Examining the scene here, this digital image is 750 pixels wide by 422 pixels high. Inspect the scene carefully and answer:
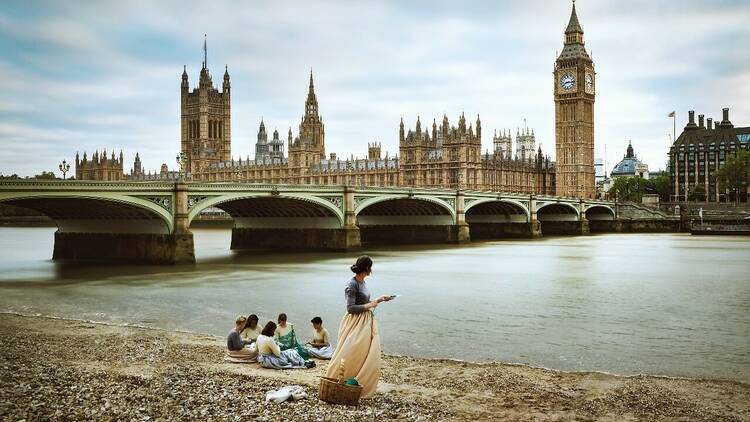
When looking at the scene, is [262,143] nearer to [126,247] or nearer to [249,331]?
[126,247]

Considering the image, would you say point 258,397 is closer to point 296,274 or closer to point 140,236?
point 296,274

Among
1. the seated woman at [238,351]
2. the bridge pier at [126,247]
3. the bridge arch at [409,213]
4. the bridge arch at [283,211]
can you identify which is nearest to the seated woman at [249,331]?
the seated woman at [238,351]

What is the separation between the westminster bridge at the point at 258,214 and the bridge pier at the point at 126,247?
0.05 metres

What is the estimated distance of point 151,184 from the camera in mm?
34000

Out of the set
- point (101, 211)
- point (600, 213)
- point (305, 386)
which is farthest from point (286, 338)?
point (600, 213)

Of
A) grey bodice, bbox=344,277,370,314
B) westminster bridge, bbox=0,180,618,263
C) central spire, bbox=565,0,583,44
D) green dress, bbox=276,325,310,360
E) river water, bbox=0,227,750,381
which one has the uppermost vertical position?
central spire, bbox=565,0,583,44

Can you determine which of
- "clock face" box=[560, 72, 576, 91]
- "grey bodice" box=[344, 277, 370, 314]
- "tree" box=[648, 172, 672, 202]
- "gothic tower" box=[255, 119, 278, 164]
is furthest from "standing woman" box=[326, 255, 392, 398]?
"gothic tower" box=[255, 119, 278, 164]

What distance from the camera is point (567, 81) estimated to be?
112750 mm

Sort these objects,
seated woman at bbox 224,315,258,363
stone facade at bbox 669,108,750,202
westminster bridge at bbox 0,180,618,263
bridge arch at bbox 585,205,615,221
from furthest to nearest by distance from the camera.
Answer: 1. stone facade at bbox 669,108,750,202
2. bridge arch at bbox 585,205,615,221
3. westminster bridge at bbox 0,180,618,263
4. seated woman at bbox 224,315,258,363

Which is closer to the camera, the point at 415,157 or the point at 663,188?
the point at 415,157

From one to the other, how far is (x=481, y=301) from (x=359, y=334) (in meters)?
14.8

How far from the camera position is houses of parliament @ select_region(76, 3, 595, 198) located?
9600cm

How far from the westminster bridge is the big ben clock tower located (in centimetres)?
3842

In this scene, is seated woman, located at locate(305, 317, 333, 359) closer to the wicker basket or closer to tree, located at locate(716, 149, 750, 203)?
the wicker basket
